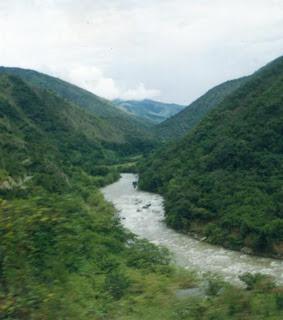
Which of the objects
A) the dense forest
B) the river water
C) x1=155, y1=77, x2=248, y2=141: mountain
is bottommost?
the river water

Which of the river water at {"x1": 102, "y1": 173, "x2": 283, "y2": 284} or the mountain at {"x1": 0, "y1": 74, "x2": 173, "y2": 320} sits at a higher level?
the mountain at {"x1": 0, "y1": 74, "x2": 173, "y2": 320}

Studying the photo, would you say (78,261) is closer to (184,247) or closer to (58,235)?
(58,235)

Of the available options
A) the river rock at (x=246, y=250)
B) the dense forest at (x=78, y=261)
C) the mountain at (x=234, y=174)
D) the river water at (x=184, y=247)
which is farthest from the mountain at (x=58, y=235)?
the mountain at (x=234, y=174)

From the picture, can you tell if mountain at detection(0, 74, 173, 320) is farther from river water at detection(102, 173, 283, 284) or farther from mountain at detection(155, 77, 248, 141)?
mountain at detection(155, 77, 248, 141)

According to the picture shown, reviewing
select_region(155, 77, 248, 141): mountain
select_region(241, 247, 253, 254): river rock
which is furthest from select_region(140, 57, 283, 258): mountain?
select_region(155, 77, 248, 141): mountain

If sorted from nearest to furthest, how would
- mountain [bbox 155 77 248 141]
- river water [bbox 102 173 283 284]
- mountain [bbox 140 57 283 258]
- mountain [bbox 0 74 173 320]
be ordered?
mountain [bbox 0 74 173 320]
river water [bbox 102 173 283 284]
mountain [bbox 140 57 283 258]
mountain [bbox 155 77 248 141]

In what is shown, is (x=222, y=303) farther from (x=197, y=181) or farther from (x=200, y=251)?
(x=197, y=181)

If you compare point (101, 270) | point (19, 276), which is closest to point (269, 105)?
point (101, 270)
